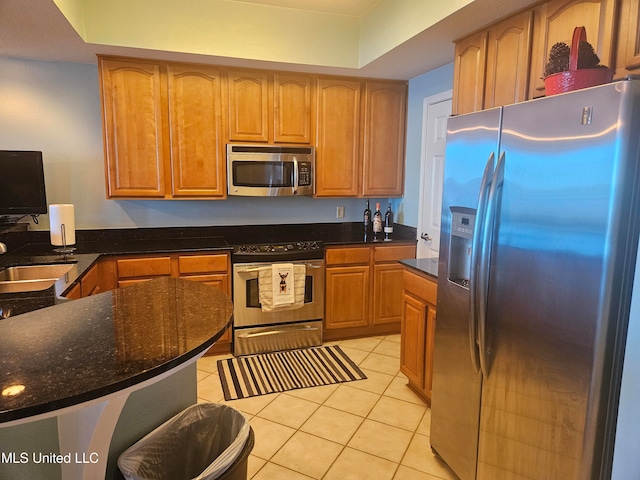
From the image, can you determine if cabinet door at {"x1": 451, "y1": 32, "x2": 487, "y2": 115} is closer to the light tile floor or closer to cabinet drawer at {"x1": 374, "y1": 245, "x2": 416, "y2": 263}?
cabinet drawer at {"x1": 374, "y1": 245, "x2": 416, "y2": 263}

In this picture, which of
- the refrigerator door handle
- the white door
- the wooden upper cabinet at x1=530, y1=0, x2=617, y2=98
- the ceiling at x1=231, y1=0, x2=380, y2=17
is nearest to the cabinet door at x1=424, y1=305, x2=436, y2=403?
the refrigerator door handle

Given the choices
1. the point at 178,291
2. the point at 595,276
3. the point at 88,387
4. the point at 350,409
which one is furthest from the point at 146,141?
the point at 595,276

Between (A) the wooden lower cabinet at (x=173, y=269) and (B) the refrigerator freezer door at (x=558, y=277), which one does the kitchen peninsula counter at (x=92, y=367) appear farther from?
(A) the wooden lower cabinet at (x=173, y=269)

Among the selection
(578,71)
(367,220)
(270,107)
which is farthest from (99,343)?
(367,220)

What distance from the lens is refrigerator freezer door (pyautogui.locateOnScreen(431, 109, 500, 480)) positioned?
1.85 metres

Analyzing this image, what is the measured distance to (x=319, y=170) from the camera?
388cm

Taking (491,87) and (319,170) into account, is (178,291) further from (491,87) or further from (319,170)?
(319,170)

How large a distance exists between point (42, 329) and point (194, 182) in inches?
102

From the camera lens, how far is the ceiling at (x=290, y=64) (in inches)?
91.1

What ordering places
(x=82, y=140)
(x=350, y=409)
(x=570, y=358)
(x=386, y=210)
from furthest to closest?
(x=386, y=210) < (x=82, y=140) < (x=350, y=409) < (x=570, y=358)

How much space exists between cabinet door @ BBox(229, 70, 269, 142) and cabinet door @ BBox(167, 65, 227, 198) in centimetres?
9

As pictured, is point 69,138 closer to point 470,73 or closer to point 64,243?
point 64,243

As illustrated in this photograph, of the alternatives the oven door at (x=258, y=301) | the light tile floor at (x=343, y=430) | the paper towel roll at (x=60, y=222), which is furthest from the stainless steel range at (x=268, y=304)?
the paper towel roll at (x=60, y=222)

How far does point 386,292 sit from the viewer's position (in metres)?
3.96
